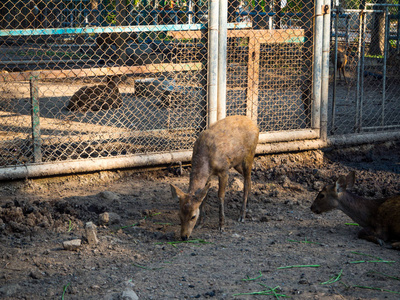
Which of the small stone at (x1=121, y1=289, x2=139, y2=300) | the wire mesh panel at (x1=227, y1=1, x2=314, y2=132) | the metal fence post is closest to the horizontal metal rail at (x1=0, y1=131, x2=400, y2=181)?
the metal fence post

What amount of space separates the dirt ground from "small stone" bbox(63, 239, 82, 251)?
1.9 inches

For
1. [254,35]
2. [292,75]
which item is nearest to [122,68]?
[254,35]

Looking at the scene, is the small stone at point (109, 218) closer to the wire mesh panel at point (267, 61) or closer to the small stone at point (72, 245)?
the small stone at point (72, 245)

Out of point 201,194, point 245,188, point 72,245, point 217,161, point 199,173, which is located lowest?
point 72,245

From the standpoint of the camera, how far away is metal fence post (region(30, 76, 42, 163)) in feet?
20.9

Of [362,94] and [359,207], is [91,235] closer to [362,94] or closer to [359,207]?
[359,207]

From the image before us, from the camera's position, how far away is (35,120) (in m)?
6.48

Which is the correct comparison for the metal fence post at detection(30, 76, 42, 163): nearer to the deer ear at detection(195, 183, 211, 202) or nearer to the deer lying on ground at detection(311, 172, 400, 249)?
the deer ear at detection(195, 183, 211, 202)

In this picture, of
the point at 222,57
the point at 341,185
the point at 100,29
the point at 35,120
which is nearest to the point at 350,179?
the point at 341,185

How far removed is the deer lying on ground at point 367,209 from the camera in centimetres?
544

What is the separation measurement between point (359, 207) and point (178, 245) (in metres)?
2.09

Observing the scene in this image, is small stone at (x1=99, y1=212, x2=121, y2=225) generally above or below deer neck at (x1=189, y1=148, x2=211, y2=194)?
below

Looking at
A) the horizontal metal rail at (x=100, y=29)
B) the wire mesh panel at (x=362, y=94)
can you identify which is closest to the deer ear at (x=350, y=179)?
the wire mesh panel at (x=362, y=94)

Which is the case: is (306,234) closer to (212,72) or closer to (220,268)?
(220,268)
